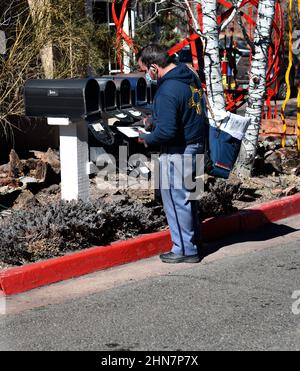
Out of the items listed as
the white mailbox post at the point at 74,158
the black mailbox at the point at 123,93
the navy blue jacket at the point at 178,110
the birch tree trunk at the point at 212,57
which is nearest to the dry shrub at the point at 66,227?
the white mailbox post at the point at 74,158

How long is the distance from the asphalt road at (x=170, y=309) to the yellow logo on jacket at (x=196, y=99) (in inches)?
54.1

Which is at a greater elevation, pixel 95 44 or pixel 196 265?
pixel 95 44

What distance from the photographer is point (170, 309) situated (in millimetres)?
5410

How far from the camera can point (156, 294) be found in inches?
227

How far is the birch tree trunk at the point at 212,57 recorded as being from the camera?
334 inches

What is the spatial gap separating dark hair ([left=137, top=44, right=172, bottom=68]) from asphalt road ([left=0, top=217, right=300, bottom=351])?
175cm

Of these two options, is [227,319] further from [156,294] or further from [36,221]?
[36,221]

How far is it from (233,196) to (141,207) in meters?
1.49

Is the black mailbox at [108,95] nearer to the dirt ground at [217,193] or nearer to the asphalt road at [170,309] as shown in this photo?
the dirt ground at [217,193]

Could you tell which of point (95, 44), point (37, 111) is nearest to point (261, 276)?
point (37, 111)

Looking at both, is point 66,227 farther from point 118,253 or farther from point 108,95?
point 108,95

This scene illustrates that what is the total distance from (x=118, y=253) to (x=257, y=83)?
352 centimetres

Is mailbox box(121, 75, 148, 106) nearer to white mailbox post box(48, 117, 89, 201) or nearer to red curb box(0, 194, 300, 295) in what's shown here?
white mailbox post box(48, 117, 89, 201)

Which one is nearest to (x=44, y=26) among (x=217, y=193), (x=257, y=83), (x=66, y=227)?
(x=257, y=83)
